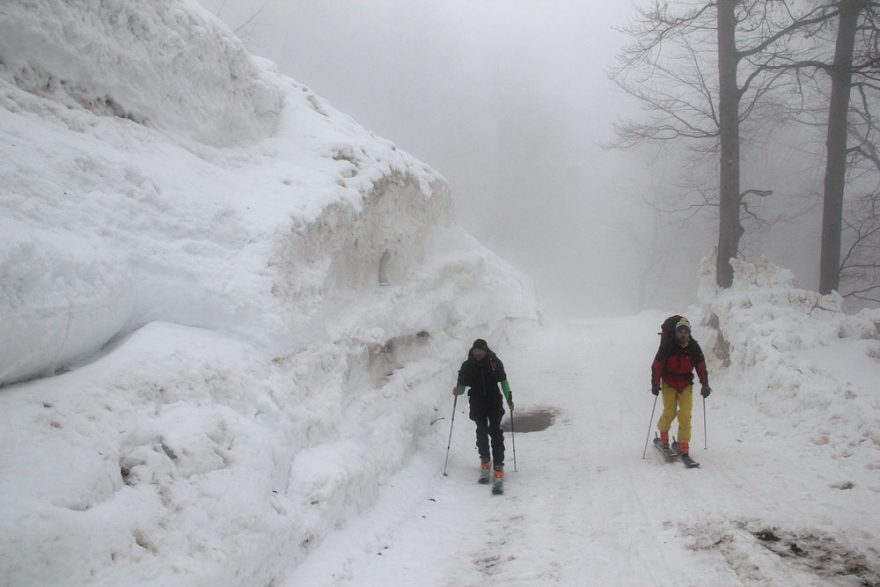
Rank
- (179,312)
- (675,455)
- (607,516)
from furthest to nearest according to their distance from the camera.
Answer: (675,455) < (607,516) < (179,312)

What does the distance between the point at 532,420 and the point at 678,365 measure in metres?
3.43

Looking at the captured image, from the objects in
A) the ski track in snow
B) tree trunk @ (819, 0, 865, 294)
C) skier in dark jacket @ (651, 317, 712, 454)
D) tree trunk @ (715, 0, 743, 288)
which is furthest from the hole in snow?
tree trunk @ (819, 0, 865, 294)

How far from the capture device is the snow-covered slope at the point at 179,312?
3.43 metres

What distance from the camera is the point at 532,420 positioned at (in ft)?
33.2

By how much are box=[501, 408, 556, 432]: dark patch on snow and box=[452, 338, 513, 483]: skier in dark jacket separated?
234 centimetres

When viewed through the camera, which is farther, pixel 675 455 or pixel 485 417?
pixel 485 417

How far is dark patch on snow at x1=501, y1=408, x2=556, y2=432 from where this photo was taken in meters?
9.66

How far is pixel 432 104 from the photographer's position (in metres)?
80.2

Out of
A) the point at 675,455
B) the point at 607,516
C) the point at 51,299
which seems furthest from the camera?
the point at 675,455

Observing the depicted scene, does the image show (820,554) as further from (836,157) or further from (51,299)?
(836,157)

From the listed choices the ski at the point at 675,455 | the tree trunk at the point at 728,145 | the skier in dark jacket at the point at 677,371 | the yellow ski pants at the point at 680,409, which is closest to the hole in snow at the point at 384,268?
the skier in dark jacket at the point at 677,371

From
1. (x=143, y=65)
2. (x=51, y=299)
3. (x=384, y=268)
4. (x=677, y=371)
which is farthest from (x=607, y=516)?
(x=143, y=65)

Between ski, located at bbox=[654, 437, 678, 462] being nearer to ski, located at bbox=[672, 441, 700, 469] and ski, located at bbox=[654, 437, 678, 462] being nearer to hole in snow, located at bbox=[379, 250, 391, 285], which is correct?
ski, located at bbox=[672, 441, 700, 469]

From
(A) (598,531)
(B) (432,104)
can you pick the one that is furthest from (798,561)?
(B) (432,104)
